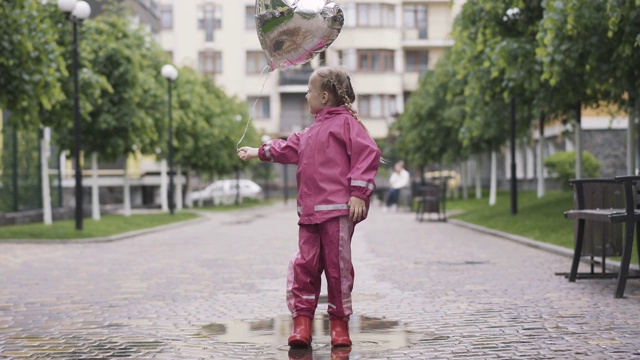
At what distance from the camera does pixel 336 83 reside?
23.0ft

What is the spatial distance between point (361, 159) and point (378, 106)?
72.4 meters

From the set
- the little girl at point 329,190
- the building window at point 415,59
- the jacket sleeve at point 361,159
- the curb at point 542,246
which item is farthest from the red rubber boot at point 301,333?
the building window at point 415,59

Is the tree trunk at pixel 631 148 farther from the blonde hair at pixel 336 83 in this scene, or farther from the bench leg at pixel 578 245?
the blonde hair at pixel 336 83

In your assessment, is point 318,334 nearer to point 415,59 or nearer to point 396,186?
point 396,186

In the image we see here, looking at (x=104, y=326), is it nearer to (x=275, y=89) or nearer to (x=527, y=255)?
(x=527, y=255)

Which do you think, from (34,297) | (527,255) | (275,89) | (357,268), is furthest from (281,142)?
(275,89)

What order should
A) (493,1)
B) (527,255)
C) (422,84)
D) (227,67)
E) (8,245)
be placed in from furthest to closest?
(227,67) → (422,84) → (493,1) → (8,245) → (527,255)

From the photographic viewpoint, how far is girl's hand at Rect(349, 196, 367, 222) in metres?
6.72

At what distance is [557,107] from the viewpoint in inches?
944

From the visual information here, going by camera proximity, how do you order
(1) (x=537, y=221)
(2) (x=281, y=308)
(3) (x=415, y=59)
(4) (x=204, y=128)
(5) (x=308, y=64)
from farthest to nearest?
(3) (x=415, y=59) → (5) (x=308, y=64) → (4) (x=204, y=128) → (1) (x=537, y=221) → (2) (x=281, y=308)

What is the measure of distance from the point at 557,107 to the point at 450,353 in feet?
59.0

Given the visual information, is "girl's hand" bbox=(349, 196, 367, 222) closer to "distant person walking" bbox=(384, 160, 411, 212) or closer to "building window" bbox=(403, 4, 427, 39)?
"distant person walking" bbox=(384, 160, 411, 212)

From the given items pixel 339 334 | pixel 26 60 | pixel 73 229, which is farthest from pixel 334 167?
pixel 73 229

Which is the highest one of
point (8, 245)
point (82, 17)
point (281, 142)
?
point (82, 17)
